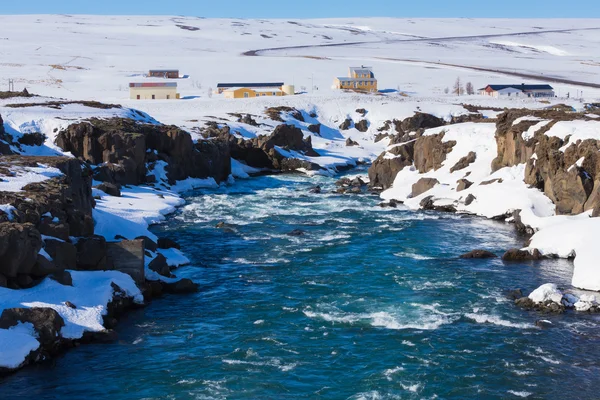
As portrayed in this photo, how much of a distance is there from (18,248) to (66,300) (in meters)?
2.53

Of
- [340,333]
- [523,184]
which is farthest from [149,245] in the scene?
[523,184]

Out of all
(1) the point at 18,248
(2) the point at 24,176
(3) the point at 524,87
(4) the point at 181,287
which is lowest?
(4) the point at 181,287

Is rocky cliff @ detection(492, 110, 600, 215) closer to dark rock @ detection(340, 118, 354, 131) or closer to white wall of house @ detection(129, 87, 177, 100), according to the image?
dark rock @ detection(340, 118, 354, 131)

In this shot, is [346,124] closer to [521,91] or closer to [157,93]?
[157,93]

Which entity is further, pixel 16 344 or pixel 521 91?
pixel 521 91

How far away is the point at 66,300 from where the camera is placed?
92.1ft

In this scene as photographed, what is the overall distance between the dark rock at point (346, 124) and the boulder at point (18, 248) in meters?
73.6

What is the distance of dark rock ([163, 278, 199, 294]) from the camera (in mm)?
32375

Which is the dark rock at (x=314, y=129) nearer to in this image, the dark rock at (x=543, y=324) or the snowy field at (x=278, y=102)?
the snowy field at (x=278, y=102)

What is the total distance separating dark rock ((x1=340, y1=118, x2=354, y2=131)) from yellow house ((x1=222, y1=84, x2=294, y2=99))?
18.7 metres

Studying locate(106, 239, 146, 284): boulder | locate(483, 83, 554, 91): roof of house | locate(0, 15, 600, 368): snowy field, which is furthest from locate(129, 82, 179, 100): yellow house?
locate(106, 239, 146, 284): boulder

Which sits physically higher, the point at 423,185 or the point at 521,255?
the point at 423,185

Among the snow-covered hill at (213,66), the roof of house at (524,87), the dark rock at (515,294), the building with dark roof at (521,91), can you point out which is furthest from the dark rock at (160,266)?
the roof of house at (524,87)

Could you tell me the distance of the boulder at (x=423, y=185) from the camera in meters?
55.1
